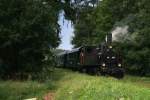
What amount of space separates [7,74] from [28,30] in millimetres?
3235

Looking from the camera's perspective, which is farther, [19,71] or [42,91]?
[19,71]

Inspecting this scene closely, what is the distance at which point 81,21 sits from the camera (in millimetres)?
80562

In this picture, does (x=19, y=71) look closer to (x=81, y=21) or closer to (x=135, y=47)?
(x=135, y=47)

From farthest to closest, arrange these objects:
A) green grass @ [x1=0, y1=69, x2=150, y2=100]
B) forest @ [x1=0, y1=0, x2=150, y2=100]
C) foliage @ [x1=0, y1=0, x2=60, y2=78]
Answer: foliage @ [x1=0, y1=0, x2=60, y2=78]
forest @ [x1=0, y1=0, x2=150, y2=100]
green grass @ [x1=0, y1=69, x2=150, y2=100]

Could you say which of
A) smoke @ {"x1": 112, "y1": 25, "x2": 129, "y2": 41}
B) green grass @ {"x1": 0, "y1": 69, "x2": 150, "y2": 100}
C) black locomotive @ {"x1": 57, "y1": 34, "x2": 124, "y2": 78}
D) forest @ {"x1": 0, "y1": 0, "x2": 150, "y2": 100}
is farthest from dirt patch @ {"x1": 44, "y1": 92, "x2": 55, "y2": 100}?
smoke @ {"x1": 112, "y1": 25, "x2": 129, "y2": 41}

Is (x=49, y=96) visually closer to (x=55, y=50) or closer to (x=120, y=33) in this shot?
(x=55, y=50)

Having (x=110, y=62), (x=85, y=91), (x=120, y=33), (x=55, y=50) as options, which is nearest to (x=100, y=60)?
(x=110, y=62)

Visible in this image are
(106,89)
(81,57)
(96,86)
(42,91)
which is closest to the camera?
(106,89)

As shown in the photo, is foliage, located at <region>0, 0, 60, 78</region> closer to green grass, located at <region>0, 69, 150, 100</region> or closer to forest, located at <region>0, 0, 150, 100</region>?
forest, located at <region>0, 0, 150, 100</region>

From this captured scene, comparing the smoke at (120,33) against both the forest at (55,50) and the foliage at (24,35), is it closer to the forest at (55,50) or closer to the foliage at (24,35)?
the forest at (55,50)

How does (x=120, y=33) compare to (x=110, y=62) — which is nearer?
(x=110, y=62)

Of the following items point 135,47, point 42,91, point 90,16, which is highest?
point 90,16

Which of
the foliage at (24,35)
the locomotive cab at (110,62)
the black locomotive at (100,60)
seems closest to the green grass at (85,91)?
the foliage at (24,35)

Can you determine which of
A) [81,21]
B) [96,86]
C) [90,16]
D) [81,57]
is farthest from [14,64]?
[81,21]
